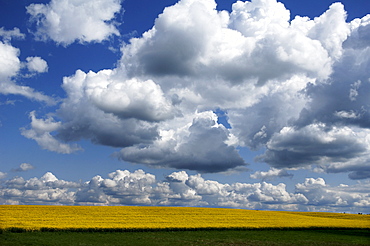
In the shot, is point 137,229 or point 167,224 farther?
point 167,224

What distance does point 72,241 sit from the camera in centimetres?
4050

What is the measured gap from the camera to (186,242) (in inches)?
1652

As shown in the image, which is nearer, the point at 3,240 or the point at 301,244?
the point at 3,240

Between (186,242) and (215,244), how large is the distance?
3721 millimetres

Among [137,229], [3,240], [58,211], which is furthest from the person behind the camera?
[58,211]

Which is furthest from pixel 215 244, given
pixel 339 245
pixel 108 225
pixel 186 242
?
pixel 108 225

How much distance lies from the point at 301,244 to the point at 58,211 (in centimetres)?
5366

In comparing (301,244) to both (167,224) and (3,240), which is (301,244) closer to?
(167,224)

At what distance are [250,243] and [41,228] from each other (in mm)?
30962

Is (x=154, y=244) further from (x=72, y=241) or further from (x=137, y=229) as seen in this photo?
(x=137, y=229)

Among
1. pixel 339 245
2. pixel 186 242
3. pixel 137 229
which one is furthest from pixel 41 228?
pixel 339 245

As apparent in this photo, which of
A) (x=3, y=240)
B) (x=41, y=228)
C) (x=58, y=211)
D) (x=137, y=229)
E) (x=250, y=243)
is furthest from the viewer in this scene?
(x=58, y=211)

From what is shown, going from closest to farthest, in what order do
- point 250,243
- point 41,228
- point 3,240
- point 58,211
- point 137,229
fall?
point 3,240, point 250,243, point 41,228, point 137,229, point 58,211

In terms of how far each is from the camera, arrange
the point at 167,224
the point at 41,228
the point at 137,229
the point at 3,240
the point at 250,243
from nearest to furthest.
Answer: the point at 3,240 < the point at 250,243 < the point at 41,228 < the point at 137,229 < the point at 167,224
